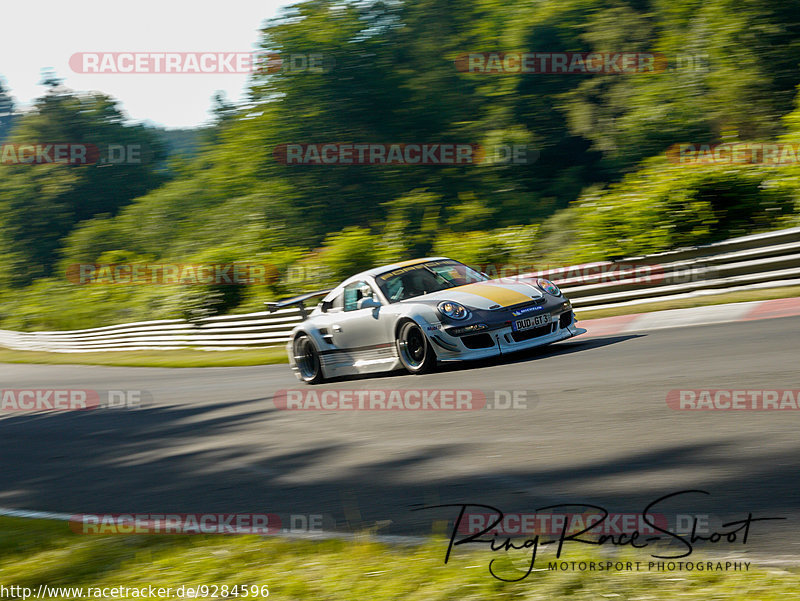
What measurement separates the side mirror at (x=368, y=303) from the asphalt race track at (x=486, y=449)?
86cm

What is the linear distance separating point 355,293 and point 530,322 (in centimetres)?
238

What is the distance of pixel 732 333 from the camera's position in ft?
30.5

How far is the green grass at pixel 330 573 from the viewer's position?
10.5 feet

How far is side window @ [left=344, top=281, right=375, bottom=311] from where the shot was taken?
34.7 feet

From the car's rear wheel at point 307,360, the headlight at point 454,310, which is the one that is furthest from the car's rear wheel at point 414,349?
the car's rear wheel at point 307,360

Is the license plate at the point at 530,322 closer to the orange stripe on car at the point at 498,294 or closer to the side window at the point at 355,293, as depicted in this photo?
the orange stripe on car at the point at 498,294

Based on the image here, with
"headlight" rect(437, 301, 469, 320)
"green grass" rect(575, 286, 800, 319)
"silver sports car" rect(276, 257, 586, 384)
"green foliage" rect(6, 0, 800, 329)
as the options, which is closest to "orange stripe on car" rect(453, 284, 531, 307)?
"silver sports car" rect(276, 257, 586, 384)

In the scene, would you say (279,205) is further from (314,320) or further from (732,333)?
(732,333)

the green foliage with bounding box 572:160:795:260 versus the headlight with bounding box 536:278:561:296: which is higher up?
the green foliage with bounding box 572:160:795:260

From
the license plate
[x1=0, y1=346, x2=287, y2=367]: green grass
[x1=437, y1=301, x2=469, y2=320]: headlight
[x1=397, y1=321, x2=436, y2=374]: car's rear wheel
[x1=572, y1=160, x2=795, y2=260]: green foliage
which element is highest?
[x1=572, y1=160, x2=795, y2=260]: green foliage

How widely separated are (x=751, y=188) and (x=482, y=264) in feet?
19.8

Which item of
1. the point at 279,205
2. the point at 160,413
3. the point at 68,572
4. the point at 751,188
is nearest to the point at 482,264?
the point at 751,188

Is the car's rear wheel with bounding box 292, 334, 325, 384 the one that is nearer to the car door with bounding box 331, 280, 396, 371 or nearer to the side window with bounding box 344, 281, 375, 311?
the car door with bounding box 331, 280, 396, 371

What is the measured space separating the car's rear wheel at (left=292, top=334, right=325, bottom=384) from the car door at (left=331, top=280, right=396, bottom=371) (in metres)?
0.57
